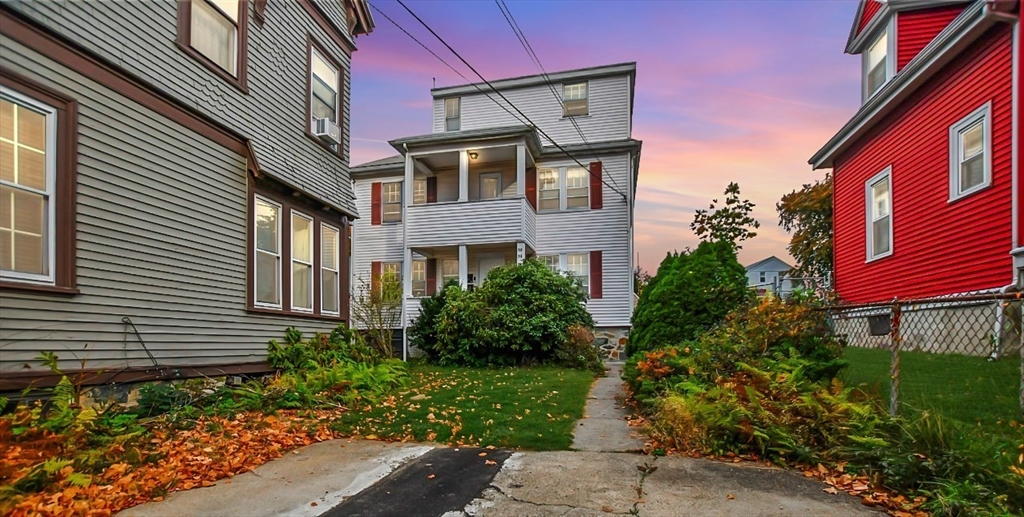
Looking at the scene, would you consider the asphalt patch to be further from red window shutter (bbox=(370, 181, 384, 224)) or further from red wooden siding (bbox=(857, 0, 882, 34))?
red window shutter (bbox=(370, 181, 384, 224))

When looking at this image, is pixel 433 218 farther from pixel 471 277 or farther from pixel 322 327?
pixel 322 327

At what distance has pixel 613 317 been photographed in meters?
15.9

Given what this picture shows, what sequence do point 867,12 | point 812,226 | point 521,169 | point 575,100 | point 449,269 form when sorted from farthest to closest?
1. point 812,226
2. point 575,100
3. point 449,269
4. point 521,169
5. point 867,12

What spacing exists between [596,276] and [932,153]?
852cm

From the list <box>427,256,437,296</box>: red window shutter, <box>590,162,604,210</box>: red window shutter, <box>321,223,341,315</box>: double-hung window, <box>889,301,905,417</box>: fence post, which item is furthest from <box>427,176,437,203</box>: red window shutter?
<box>889,301,905,417</box>: fence post

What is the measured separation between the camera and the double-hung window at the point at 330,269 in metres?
9.88

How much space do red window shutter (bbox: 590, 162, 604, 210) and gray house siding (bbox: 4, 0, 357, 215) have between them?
26.3 feet

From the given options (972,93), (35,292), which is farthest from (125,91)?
(972,93)

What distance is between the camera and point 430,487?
385 centimetres

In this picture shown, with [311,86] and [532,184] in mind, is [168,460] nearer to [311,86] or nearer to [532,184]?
[311,86]

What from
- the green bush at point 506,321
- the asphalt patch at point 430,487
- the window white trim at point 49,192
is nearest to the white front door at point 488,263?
the green bush at point 506,321

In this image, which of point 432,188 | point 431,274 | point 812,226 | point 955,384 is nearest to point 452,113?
point 432,188

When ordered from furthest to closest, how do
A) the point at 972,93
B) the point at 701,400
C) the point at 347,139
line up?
the point at 347,139 < the point at 972,93 < the point at 701,400

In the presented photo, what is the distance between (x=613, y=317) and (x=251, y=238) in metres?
10.7
